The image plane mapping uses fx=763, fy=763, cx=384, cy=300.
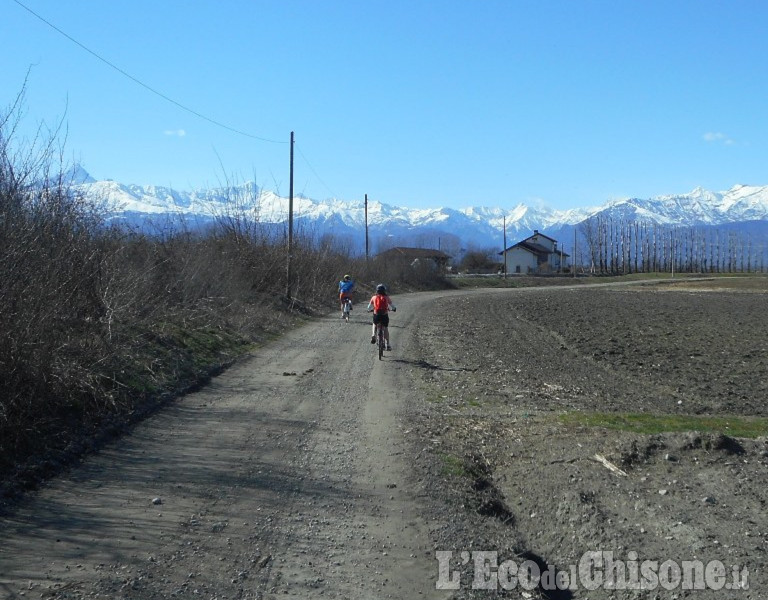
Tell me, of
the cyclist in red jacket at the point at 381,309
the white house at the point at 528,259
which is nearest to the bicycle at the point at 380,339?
the cyclist in red jacket at the point at 381,309

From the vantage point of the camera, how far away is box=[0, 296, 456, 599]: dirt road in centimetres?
536

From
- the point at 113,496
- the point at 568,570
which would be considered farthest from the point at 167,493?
the point at 568,570

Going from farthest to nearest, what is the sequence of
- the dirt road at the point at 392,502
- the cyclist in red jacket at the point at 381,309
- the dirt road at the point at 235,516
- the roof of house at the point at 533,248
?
the roof of house at the point at 533,248 → the cyclist in red jacket at the point at 381,309 → the dirt road at the point at 392,502 → the dirt road at the point at 235,516

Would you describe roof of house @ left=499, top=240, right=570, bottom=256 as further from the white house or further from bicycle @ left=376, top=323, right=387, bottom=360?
bicycle @ left=376, top=323, right=387, bottom=360

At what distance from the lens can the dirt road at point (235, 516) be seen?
5.36 m

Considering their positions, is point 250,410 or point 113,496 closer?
point 113,496

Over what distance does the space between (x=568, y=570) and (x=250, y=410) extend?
6.37 m

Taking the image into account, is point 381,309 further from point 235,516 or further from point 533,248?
point 533,248

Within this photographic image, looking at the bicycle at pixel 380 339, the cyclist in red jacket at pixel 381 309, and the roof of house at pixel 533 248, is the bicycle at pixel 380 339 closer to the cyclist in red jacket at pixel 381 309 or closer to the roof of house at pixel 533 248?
the cyclist in red jacket at pixel 381 309

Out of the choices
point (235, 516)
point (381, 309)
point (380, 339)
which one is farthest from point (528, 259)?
point (235, 516)

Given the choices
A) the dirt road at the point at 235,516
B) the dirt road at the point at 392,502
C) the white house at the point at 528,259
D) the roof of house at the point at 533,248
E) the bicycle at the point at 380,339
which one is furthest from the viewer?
the roof of house at the point at 533,248

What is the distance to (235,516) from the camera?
6.62m

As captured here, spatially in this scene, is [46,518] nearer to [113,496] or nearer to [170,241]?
[113,496]

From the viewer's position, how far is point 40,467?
7754 mm
